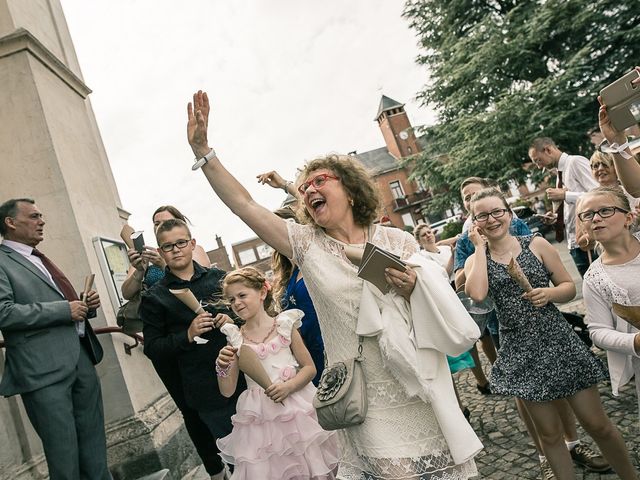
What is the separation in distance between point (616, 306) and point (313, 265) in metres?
1.34

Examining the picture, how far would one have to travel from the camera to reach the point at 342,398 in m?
1.73

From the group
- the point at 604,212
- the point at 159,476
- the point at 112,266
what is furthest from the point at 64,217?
the point at 604,212

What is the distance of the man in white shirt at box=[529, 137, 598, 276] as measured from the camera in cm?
441

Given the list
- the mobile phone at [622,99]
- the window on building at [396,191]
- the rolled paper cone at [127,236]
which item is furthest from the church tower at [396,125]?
the mobile phone at [622,99]

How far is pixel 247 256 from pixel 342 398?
53071 mm

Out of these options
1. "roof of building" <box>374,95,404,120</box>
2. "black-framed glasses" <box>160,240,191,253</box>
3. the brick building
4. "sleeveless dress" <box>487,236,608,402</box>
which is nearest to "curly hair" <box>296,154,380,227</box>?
"sleeveless dress" <box>487,236,608,402</box>

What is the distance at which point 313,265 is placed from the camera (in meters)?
1.98

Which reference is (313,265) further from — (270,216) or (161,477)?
(161,477)

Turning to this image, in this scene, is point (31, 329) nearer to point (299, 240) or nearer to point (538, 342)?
point (299, 240)

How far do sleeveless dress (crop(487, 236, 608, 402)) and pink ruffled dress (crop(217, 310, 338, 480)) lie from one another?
108 cm

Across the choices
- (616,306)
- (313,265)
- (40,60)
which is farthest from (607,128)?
(40,60)

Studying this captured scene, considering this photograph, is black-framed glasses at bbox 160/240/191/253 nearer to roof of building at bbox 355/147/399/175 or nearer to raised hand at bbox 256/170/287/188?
raised hand at bbox 256/170/287/188

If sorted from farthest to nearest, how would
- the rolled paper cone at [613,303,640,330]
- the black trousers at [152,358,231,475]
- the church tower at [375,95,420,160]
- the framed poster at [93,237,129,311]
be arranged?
the church tower at [375,95,420,160]
the framed poster at [93,237,129,311]
the black trousers at [152,358,231,475]
the rolled paper cone at [613,303,640,330]

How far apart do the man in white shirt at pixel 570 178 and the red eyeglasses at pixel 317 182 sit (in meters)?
2.97
